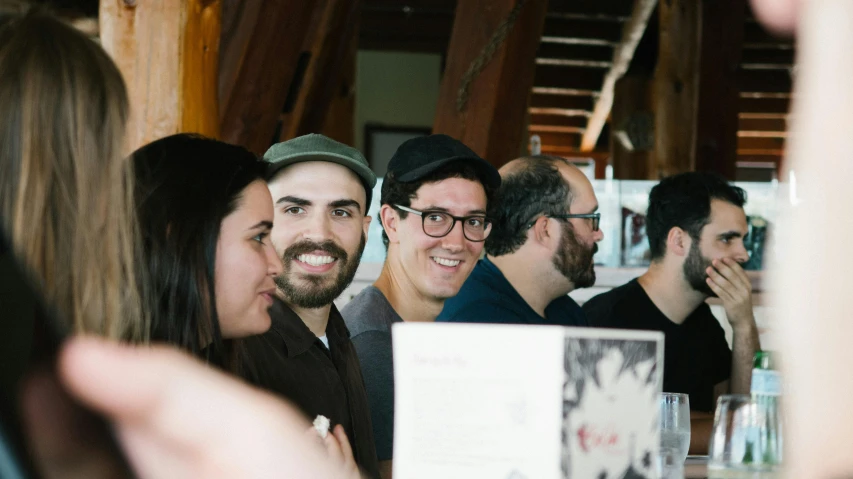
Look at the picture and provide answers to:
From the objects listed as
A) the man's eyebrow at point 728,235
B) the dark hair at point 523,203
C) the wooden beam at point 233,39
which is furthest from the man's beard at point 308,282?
the wooden beam at point 233,39

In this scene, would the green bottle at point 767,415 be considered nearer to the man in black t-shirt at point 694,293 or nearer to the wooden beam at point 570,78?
the man in black t-shirt at point 694,293

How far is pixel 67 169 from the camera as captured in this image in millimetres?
658

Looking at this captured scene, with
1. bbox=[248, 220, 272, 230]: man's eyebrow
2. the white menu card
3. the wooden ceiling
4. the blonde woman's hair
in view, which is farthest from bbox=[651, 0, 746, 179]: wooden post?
the blonde woman's hair

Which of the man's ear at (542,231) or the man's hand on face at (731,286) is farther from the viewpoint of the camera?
the man's hand on face at (731,286)

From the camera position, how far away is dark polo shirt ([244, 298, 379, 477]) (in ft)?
7.15

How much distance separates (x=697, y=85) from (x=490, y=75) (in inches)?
135

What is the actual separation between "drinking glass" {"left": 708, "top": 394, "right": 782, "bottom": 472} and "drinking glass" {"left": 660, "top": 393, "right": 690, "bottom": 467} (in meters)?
0.07

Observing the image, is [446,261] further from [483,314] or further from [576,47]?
[576,47]

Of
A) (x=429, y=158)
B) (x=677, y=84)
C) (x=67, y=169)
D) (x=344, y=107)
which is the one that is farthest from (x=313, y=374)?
(x=677, y=84)

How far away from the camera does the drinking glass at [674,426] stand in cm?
195

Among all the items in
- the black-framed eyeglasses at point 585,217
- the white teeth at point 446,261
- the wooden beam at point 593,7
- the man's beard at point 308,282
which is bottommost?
the man's beard at point 308,282

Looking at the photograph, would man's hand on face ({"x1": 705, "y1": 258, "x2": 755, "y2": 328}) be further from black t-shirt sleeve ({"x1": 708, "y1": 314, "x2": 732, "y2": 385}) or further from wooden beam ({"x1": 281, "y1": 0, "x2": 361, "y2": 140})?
wooden beam ({"x1": 281, "y1": 0, "x2": 361, "y2": 140})

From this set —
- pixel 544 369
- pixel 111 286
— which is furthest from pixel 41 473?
pixel 544 369

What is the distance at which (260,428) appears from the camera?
389mm
